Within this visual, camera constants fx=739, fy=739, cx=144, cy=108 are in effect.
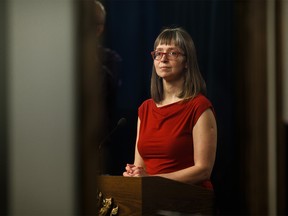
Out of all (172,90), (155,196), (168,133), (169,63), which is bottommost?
(155,196)

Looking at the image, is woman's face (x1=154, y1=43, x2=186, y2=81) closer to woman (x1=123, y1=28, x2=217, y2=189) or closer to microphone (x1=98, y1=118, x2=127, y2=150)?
woman (x1=123, y1=28, x2=217, y2=189)

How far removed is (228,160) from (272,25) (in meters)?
0.57

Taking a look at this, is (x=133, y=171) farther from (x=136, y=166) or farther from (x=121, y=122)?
(x=121, y=122)

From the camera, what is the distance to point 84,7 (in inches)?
109

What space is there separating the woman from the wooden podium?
0.07m

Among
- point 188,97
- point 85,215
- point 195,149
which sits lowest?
point 85,215

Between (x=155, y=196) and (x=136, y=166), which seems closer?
(x=155, y=196)

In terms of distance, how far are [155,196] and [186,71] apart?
1.95 feet

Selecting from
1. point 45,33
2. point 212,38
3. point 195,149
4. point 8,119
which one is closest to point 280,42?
point 212,38

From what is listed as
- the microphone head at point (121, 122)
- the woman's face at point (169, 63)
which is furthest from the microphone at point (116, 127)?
the woman's face at point (169, 63)

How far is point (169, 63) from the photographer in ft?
10.6

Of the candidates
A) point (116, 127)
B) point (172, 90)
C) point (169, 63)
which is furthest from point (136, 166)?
point (169, 63)

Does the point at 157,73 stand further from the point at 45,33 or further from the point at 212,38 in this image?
the point at 45,33

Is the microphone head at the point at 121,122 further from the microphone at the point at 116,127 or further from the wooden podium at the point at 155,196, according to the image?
the wooden podium at the point at 155,196
